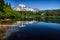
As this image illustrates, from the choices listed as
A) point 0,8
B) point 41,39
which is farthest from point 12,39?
point 0,8

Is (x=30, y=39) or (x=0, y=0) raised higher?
(x=0, y=0)

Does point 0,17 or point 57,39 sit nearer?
point 57,39

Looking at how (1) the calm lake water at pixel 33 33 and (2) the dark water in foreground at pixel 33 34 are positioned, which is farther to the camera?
(1) the calm lake water at pixel 33 33

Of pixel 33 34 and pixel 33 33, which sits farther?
pixel 33 33

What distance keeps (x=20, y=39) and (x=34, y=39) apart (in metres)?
1.91

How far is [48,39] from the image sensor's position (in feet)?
66.9

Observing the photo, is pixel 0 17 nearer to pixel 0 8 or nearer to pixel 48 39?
pixel 0 8

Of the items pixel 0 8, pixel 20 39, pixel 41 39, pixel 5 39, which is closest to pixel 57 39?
pixel 41 39

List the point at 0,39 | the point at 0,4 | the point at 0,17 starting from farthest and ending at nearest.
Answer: the point at 0,4 → the point at 0,17 → the point at 0,39

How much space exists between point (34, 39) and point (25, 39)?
1.23 m

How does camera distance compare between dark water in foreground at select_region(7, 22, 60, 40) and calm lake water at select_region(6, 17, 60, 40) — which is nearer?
dark water in foreground at select_region(7, 22, 60, 40)

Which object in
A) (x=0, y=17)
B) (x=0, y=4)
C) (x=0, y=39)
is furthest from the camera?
(x=0, y=4)

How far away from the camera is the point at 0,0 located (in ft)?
289

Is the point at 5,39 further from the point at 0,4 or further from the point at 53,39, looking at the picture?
the point at 0,4
